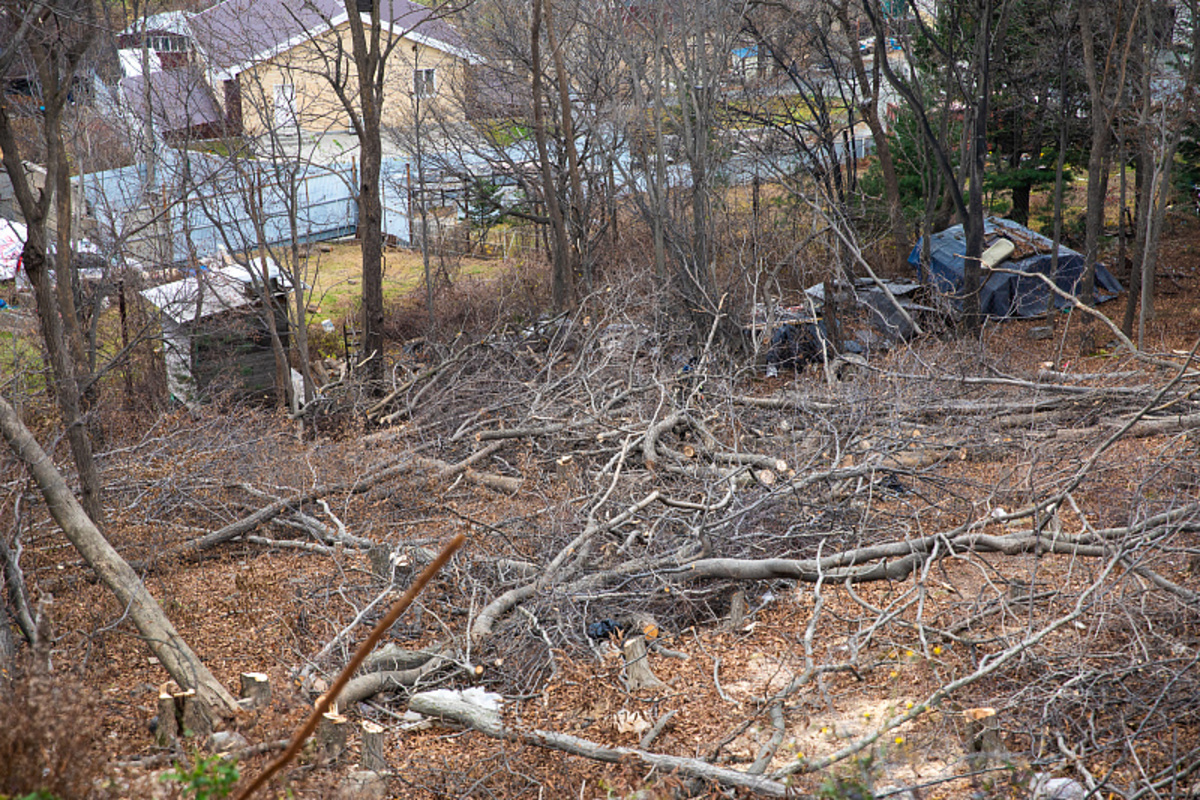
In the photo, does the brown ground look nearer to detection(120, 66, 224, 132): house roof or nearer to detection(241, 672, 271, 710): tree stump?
detection(241, 672, 271, 710): tree stump

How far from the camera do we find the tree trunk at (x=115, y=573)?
440 cm

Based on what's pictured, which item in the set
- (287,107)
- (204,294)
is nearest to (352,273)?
(287,107)

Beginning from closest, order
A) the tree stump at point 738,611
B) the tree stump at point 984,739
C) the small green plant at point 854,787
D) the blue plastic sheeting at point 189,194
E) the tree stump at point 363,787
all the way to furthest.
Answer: the small green plant at point 854,787 → the tree stump at point 363,787 → the tree stump at point 984,739 → the tree stump at point 738,611 → the blue plastic sheeting at point 189,194

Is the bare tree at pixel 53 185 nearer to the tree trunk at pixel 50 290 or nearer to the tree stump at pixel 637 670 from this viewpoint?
the tree trunk at pixel 50 290

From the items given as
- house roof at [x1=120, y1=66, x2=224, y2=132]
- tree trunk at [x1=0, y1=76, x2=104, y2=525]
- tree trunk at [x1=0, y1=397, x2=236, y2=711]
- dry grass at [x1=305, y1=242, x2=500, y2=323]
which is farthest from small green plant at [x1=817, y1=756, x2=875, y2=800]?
dry grass at [x1=305, y1=242, x2=500, y2=323]

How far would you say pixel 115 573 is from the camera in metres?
4.62

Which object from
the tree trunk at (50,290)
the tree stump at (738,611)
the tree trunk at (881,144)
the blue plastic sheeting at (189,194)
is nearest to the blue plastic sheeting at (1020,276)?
the tree trunk at (881,144)

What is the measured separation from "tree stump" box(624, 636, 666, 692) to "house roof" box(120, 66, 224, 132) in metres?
10.2

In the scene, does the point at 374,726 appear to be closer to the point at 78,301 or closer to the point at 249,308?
the point at 78,301

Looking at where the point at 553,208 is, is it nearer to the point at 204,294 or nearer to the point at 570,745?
the point at 204,294

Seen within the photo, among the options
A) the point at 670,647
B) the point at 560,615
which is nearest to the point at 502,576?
the point at 560,615

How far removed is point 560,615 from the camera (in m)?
5.43

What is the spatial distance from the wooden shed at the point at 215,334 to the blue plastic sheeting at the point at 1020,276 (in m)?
10.1

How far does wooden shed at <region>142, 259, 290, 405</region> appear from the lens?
11914 mm
